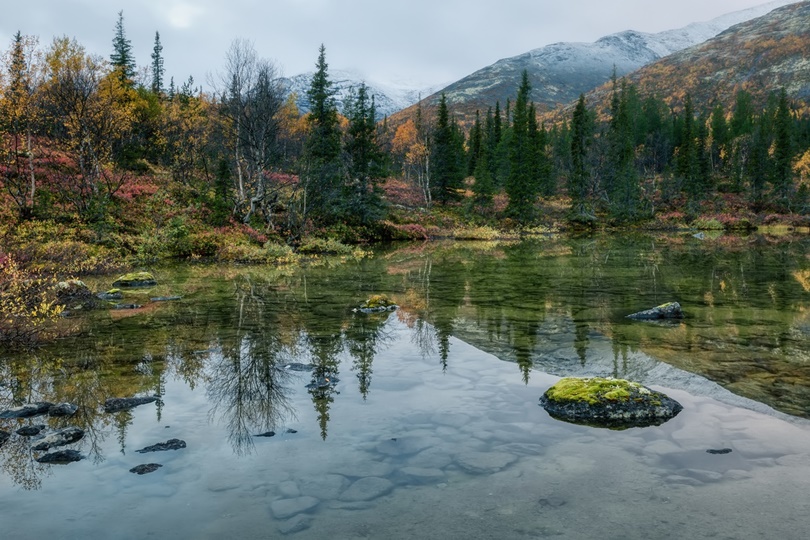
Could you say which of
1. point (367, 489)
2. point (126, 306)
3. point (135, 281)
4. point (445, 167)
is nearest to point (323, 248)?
point (135, 281)

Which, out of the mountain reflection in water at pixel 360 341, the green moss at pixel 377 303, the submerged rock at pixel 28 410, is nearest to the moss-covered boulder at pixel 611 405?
the mountain reflection in water at pixel 360 341

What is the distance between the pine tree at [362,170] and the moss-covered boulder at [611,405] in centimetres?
4023

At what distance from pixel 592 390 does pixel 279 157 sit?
2010 inches

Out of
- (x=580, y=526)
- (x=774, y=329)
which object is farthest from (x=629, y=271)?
A: (x=580, y=526)

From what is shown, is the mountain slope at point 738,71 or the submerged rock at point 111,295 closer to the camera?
the submerged rock at point 111,295

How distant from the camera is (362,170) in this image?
49.7m

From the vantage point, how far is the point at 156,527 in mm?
4973

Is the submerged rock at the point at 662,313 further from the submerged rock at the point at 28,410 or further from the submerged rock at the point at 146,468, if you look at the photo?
the submerged rock at the point at 28,410

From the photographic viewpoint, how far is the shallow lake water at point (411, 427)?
16.9 ft

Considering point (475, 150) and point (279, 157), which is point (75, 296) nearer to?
point (279, 157)

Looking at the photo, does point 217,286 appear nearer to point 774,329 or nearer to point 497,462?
point 497,462

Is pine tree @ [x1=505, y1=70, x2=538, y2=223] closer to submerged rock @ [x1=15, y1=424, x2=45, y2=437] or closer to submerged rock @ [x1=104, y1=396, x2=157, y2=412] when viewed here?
submerged rock @ [x1=104, y1=396, x2=157, y2=412]

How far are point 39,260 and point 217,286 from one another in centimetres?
599

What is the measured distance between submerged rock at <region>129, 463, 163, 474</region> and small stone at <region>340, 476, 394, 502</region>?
236 centimetres
